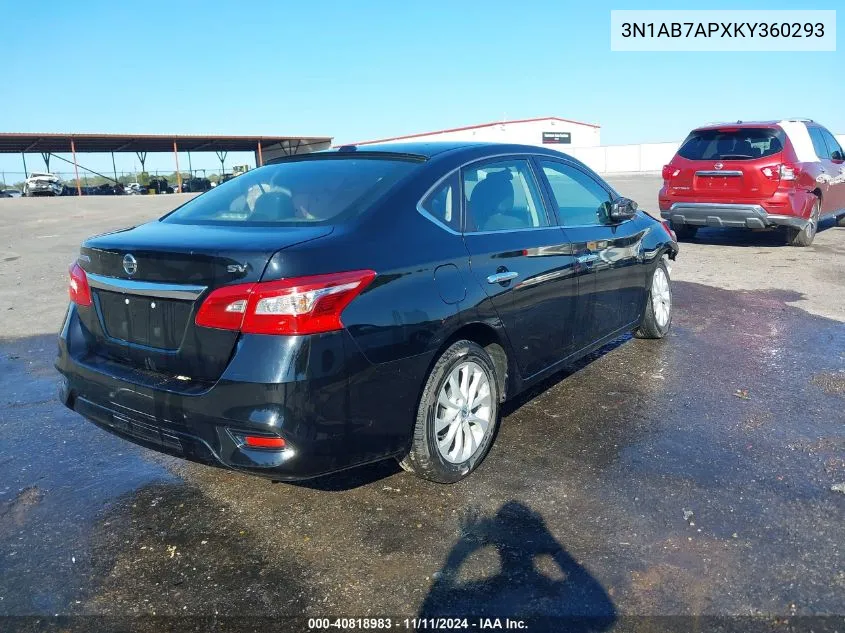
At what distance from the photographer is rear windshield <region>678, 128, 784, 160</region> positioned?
376 inches

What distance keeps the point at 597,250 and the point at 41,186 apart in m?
40.9

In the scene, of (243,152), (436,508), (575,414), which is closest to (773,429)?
(575,414)

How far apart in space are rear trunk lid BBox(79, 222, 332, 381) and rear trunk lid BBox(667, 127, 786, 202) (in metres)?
8.40

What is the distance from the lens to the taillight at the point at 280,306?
257 centimetres

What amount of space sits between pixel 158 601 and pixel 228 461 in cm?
56

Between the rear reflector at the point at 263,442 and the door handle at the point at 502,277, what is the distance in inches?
52.8

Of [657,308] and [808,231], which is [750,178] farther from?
[657,308]

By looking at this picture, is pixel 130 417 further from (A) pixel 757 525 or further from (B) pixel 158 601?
(A) pixel 757 525

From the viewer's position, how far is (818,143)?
10.8 meters

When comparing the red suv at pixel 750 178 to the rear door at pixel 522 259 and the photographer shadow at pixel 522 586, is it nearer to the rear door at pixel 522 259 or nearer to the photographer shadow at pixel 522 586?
the rear door at pixel 522 259

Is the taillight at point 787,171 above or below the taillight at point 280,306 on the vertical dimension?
above

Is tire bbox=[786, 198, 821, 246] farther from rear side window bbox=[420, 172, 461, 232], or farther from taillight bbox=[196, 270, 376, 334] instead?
taillight bbox=[196, 270, 376, 334]

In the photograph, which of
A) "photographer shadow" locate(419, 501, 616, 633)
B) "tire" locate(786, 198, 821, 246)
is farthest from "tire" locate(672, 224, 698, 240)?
"photographer shadow" locate(419, 501, 616, 633)

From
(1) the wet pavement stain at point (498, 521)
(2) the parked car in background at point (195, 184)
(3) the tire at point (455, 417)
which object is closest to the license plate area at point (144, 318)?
(1) the wet pavement stain at point (498, 521)
